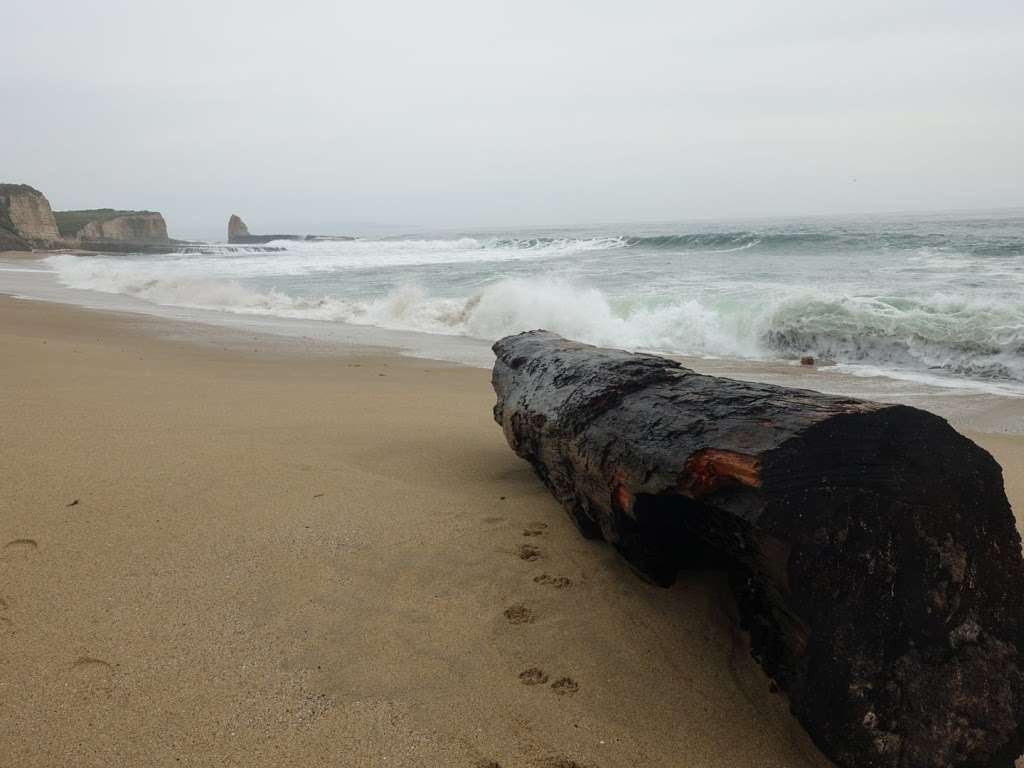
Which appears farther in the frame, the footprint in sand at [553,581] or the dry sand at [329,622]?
the footprint in sand at [553,581]

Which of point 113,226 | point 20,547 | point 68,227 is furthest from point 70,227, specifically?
point 20,547

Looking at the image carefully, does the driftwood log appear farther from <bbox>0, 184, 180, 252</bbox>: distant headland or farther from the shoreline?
<bbox>0, 184, 180, 252</bbox>: distant headland

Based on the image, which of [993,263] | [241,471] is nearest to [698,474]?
[241,471]

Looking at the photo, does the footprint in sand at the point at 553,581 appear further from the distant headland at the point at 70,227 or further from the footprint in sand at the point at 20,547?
the distant headland at the point at 70,227

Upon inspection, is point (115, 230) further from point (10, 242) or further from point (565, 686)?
point (565, 686)

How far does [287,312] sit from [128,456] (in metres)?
12.1

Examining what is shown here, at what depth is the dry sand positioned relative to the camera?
1.90 meters

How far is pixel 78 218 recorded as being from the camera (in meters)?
66.2

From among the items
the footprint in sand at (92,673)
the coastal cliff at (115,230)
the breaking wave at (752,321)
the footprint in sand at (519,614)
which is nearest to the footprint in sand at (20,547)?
the footprint in sand at (92,673)

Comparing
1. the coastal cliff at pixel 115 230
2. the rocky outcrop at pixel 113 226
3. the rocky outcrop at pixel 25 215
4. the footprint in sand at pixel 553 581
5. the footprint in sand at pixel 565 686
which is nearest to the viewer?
the footprint in sand at pixel 565 686

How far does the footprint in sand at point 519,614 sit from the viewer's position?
2469mm

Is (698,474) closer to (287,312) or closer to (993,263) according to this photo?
(287,312)

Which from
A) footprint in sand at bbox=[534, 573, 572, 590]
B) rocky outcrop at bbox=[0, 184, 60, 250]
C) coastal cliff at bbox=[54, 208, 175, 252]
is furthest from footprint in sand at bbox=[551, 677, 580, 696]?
coastal cliff at bbox=[54, 208, 175, 252]

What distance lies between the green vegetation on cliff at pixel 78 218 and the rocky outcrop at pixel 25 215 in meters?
5.13
